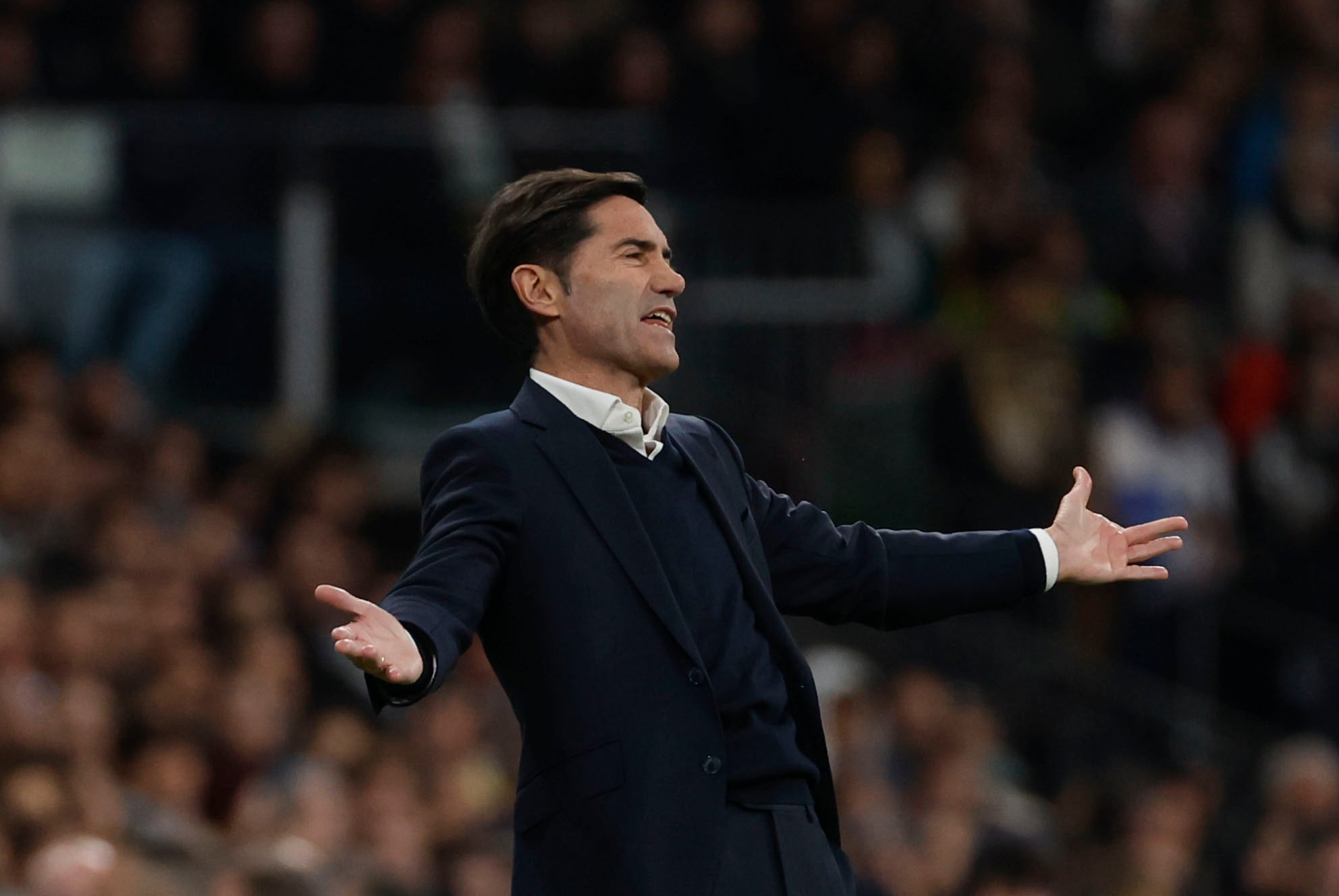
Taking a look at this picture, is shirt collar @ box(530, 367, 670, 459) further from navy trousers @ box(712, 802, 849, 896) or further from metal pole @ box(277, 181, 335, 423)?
metal pole @ box(277, 181, 335, 423)

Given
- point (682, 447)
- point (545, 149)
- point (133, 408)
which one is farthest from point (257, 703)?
point (682, 447)

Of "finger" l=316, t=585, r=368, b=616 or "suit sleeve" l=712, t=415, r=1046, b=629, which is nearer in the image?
"finger" l=316, t=585, r=368, b=616

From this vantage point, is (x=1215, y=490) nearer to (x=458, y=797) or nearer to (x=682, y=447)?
(x=458, y=797)

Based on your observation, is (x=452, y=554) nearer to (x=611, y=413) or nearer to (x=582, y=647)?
(x=582, y=647)

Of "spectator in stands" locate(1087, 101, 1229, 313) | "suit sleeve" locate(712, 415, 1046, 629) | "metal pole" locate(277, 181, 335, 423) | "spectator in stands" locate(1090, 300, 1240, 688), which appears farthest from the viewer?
"spectator in stands" locate(1087, 101, 1229, 313)

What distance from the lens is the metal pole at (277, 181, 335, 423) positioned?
8633 millimetres

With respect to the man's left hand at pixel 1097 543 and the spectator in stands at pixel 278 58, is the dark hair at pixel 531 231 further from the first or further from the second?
the spectator in stands at pixel 278 58

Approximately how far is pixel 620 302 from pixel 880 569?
1.98ft

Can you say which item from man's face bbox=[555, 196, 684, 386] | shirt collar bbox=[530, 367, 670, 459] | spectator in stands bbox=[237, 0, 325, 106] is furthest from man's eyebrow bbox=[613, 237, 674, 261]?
spectator in stands bbox=[237, 0, 325, 106]

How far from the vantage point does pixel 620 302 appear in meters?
3.62

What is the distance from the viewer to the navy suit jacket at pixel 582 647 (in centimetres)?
335

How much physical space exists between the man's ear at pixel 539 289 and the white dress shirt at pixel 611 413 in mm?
98

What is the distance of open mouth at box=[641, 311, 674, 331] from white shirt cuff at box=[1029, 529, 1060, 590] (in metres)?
0.71

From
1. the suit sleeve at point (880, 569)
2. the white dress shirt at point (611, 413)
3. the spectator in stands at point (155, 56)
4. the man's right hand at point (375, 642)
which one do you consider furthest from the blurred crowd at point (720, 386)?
the man's right hand at point (375, 642)
